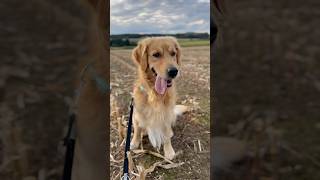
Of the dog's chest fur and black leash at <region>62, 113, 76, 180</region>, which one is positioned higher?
black leash at <region>62, 113, 76, 180</region>

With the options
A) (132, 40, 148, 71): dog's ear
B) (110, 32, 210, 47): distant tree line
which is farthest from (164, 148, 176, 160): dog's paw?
(110, 32, 210, 47): distant tree line

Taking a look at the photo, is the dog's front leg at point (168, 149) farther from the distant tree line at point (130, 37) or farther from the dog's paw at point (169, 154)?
the distant tree line at point (130, 37)

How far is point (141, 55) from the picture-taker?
1.49 metres

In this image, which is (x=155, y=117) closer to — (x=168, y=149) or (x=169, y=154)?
(x=168, y=149)

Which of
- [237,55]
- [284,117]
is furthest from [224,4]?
[284,117]

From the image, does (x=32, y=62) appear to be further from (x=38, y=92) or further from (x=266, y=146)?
(x=266, y=146)

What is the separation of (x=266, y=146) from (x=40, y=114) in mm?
474

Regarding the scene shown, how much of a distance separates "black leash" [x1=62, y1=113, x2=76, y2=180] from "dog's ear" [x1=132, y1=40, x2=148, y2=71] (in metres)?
0.53

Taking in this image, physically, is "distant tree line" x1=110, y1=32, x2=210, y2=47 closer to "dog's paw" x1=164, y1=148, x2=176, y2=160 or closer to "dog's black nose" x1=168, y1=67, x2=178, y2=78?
"dog's black nose" x1=168, y1=67, x2=178, y2=78

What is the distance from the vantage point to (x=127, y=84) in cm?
137

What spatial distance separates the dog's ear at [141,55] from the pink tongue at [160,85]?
0.14 metres

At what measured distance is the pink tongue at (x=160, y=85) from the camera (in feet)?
6.04

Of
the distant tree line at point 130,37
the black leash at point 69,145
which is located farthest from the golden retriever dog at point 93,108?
the distant tree line at point 130,37

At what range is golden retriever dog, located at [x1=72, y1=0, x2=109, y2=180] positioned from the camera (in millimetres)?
762
